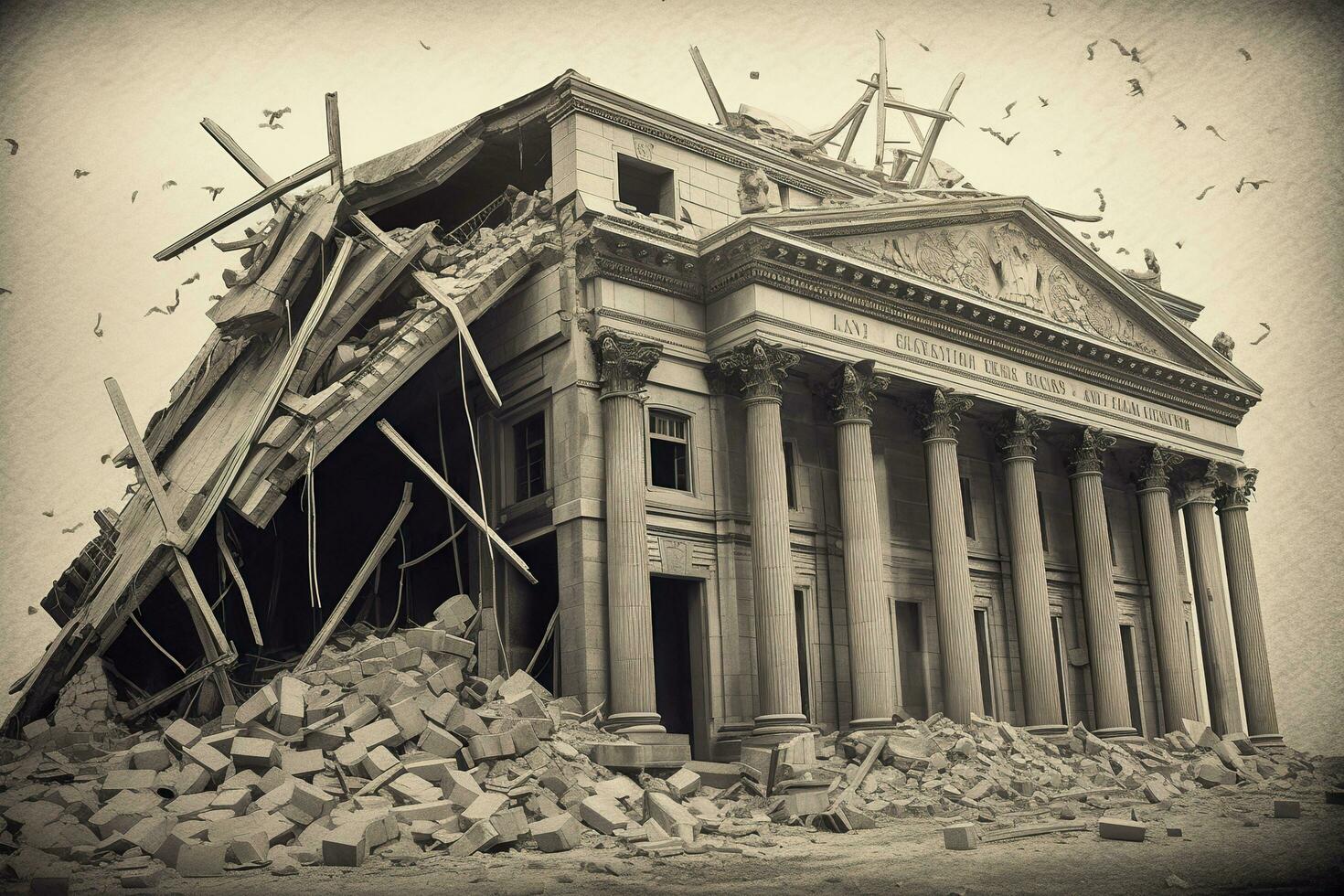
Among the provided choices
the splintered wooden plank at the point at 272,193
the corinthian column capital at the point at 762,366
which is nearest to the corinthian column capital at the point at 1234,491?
the corinthian column capital at the point at 762,366

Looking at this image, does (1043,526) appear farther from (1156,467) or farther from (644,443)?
(644,443)

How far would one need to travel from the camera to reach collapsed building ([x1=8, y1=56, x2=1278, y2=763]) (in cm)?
2295

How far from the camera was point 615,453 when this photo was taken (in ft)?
78.1

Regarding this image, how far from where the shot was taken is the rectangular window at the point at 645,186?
1054 inches

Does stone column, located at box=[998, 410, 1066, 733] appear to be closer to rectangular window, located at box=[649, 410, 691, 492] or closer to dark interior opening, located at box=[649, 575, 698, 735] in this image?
dark interior opening, located at box=[649, 575, 698, 735]

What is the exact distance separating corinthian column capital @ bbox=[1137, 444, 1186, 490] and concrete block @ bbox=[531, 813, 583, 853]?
2313 cm

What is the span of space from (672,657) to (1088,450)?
12.3 metres

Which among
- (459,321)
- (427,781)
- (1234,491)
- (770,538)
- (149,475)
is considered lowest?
(427,781)

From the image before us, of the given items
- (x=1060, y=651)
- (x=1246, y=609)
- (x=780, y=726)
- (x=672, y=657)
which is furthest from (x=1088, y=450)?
(x=780, y=726)

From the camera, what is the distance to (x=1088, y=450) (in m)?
32.0

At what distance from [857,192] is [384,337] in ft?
44.3

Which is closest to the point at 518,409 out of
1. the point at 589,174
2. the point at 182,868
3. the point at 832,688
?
the point at 589,174

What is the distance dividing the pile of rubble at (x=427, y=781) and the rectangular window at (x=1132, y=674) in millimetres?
9019

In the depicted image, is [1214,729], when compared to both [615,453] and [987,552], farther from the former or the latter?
[615,453]
